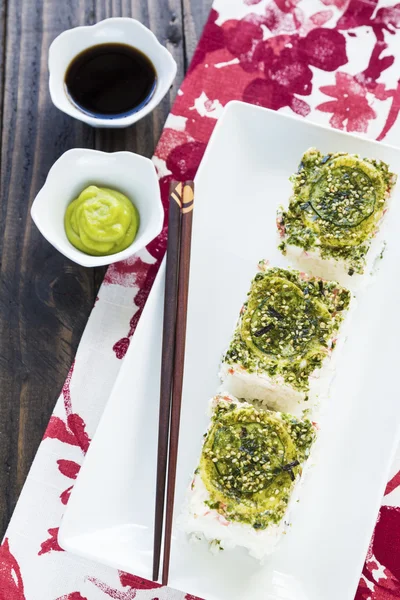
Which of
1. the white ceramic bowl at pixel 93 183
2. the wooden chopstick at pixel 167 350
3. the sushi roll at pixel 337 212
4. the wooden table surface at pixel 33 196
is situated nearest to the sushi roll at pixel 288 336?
the sushi roll at pixel 337 212

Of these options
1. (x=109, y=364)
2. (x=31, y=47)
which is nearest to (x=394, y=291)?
(x=109, y=364)

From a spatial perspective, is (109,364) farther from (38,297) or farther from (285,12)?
(285,12)

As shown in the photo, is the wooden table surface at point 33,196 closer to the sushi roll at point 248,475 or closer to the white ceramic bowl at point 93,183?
the white ceramic bowl at point 93,183

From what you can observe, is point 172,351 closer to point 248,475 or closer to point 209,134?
point 248,475

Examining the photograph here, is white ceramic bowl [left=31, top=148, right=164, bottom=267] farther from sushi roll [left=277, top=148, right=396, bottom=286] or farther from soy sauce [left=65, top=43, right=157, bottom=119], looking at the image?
sushi roll [left=277, top=148, right=396, bottom=286]

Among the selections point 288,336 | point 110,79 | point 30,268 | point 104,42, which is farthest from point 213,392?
point 104,42

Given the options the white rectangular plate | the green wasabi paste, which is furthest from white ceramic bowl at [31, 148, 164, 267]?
the white rectangular plate

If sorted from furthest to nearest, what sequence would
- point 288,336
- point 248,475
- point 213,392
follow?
point 213,392, point 288,336, point 248,475
